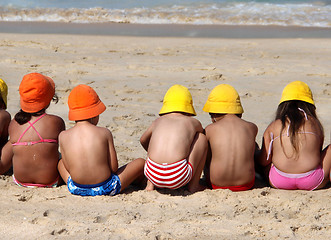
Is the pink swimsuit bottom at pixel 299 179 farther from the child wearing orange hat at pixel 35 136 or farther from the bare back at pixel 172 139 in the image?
the child wearing orange hat at pixel 35 136

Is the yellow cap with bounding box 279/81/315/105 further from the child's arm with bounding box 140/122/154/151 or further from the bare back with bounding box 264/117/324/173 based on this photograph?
the child's arm with bounding box 140/122/154/151

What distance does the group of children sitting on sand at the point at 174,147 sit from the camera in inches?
140

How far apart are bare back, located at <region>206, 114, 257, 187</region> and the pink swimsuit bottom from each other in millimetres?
205

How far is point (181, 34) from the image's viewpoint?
10773 mm

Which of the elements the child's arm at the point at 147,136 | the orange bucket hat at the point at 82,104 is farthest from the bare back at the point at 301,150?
the orange bucket hat at the point at 82,104

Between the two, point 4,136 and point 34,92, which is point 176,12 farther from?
point 34,92

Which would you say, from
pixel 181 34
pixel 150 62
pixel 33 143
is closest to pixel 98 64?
pixel 150 62

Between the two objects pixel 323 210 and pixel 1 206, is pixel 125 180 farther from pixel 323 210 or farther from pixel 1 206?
pixel 323 210

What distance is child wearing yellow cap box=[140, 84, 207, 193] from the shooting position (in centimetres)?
354

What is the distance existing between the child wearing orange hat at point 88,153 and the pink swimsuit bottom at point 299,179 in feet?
3.73

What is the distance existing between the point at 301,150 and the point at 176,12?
11.4 meters

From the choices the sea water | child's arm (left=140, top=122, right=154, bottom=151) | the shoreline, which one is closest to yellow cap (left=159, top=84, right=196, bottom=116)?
child's arm (left=140, top=122, right=154, bottom=151)

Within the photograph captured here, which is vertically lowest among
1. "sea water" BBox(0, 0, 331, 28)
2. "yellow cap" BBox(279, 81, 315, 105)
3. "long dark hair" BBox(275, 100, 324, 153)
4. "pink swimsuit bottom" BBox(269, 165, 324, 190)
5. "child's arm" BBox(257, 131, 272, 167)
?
"sea water" BBox(0, 0, 331, 28)

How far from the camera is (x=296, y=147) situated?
→ 3641 mm
